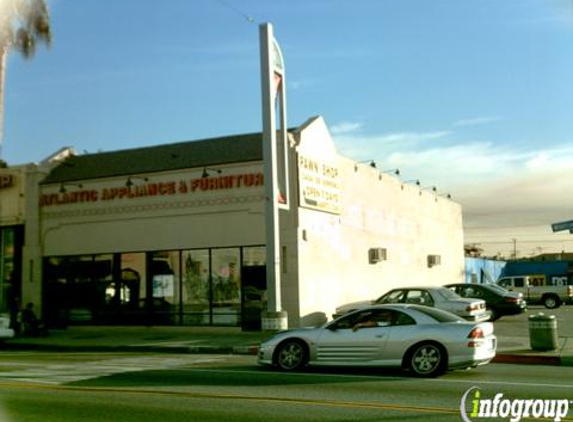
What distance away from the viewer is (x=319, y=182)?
25578mm

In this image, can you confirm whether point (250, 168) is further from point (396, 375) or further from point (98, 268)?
point (396, 375)

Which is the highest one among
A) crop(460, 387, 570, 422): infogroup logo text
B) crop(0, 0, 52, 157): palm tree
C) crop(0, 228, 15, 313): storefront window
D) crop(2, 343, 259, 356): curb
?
crop(0, 0, 52, 157): palm tree

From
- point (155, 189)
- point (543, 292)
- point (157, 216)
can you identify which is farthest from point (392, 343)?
point (543, 292)

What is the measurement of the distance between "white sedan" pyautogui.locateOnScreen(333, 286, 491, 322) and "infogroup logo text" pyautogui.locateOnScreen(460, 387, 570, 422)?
11.3 metres

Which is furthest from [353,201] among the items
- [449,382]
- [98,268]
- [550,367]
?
[449,382]

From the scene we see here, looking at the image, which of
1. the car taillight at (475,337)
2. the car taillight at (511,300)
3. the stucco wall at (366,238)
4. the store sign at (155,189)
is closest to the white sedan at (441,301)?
the stucco wall at (366,238)

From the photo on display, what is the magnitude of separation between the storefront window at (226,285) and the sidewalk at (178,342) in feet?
Answer: 1.45

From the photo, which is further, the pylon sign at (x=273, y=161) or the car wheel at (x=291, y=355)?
the pylon sign at (x=273, y=161)

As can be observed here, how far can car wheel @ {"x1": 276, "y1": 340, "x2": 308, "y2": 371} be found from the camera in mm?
14203

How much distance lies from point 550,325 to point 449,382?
591cm

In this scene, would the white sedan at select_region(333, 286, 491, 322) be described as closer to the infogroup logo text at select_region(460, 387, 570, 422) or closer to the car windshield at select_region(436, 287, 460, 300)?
the car windshield at select_region(436, 287, 460, 300)

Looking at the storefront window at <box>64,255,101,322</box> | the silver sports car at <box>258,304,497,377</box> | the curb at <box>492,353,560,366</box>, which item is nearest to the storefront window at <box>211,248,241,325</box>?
the storefront window at <box>64,255,101,322</box>

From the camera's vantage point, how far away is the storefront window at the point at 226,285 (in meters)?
24.4

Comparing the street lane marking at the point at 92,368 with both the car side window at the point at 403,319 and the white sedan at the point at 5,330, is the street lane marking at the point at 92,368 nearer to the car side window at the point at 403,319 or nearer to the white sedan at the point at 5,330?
the car side window at the point at 403,319
